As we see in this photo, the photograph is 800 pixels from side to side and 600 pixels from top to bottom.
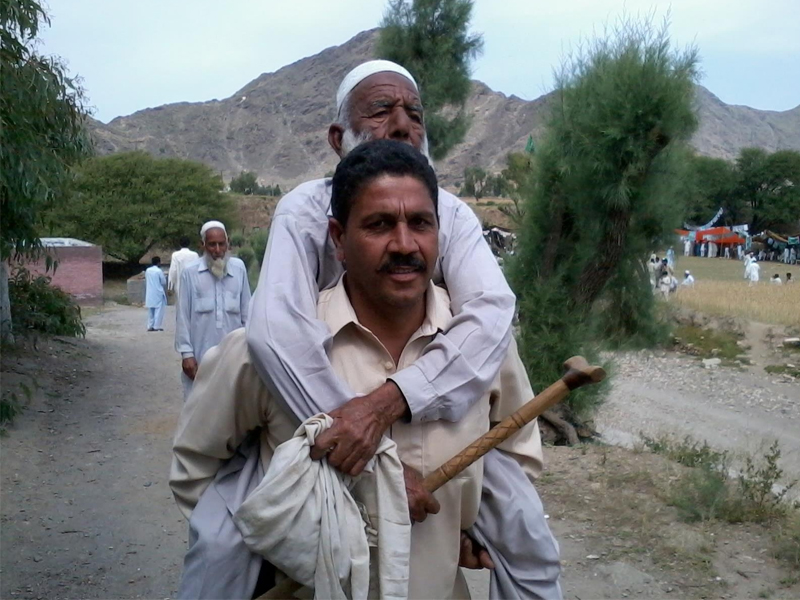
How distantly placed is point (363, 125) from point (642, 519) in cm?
415

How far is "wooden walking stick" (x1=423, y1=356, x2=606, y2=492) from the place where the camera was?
5.61 ft

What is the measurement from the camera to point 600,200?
26.8ft

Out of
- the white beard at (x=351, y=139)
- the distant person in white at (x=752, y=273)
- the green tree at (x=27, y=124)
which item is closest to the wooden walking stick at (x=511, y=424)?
the white beard at (x=351, y=139)

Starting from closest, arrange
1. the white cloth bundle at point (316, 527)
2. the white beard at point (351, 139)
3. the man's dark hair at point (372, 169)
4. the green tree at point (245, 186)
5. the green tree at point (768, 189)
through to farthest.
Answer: the white cloth bundle at point (316, 527) → the man's dark hair at point (372, 169) → the white beard at point (351, 139) → the green tree at point (768, 189) → the green tree at point (245, 186)

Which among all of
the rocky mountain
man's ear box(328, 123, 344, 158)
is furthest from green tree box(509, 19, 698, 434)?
the rocky mountain

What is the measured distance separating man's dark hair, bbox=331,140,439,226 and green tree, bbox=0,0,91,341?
17.3ft

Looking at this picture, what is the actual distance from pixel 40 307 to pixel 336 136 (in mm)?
11096

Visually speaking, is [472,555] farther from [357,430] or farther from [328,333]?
[328,333]

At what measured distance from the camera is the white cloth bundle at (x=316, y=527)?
60.4 inches

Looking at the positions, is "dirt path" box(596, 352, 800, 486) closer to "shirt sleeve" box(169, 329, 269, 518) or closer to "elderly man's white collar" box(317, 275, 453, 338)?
"elderly man's white collar" box(317, 275, 453, 338)

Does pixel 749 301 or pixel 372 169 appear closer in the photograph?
pixel 372 169

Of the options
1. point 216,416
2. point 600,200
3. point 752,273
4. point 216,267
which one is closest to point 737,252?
point 752,273

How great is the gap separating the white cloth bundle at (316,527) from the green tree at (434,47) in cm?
1088

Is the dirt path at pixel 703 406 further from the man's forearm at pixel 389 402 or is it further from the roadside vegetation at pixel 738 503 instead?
the man's forearm at pixel 389 402
